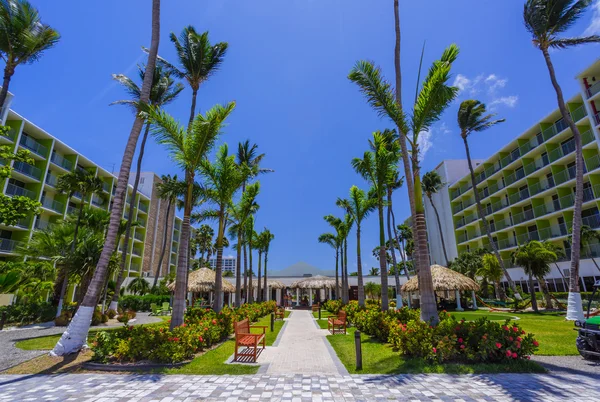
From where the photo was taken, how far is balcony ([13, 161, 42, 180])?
2731cm

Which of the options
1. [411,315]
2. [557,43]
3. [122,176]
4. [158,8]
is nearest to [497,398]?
[411,315]

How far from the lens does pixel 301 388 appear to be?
600cm

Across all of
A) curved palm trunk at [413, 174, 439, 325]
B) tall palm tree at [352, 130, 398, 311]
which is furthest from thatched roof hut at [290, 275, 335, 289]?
curved palm trunk at [413, 174, 439, 325]

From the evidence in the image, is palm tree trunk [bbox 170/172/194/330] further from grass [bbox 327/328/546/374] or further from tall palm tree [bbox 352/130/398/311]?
tall palm tree [bbox 352/130/398/311]

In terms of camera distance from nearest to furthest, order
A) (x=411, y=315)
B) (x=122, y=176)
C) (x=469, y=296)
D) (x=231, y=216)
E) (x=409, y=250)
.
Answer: (x=122, y=176) → (x=411, y=315) → (x=231, y=216) → (x=469, y=296) → (x=409, y=250)

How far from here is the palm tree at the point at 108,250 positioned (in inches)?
336

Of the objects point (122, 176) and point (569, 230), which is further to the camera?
point (569, 230)

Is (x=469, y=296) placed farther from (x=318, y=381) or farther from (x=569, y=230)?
(x=318, y=381)

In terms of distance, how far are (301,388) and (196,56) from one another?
1448 centimetres

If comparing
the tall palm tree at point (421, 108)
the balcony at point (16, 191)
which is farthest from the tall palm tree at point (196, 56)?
the balcony at point (16, 191)

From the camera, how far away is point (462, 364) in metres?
7.30

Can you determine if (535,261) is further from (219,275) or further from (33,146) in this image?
(33,146)

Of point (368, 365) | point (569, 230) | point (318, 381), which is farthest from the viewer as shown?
point (569, 230)

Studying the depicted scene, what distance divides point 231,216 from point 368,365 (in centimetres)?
1480
